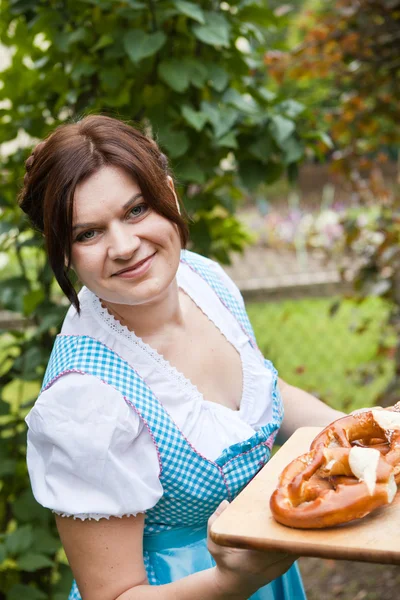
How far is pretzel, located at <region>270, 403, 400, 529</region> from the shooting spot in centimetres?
111

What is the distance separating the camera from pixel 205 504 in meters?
1.53

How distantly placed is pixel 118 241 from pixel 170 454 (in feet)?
1.44

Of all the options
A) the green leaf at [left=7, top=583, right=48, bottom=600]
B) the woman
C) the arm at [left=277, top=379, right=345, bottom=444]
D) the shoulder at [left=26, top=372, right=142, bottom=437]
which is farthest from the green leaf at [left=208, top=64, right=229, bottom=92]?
the green leaf at [left=7, top=583, right=48, bottom=600]

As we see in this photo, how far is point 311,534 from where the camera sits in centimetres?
111

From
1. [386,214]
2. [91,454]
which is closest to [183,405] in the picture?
[91,454]

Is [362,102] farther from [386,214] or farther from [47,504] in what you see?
[47,504]

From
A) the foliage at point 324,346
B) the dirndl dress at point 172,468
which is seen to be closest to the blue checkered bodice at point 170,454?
the dirndl dress at point 172,468

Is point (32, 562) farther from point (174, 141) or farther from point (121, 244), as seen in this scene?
point (174, 141)

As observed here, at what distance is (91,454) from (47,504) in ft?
0.46

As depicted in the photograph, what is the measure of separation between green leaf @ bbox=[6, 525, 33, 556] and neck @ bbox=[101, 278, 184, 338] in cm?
87

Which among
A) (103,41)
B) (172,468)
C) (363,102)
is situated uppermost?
(103,41)

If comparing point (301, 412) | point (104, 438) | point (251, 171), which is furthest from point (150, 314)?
point (251, 171)

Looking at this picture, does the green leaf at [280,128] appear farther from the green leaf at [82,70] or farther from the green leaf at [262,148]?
the green leaf at [82,70]

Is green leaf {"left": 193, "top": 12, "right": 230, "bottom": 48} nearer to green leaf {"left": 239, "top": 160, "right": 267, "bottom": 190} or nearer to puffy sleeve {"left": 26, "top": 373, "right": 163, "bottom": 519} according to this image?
green leaf {"left": 239, "top": 160, "right": 267, "bottom": 190}
